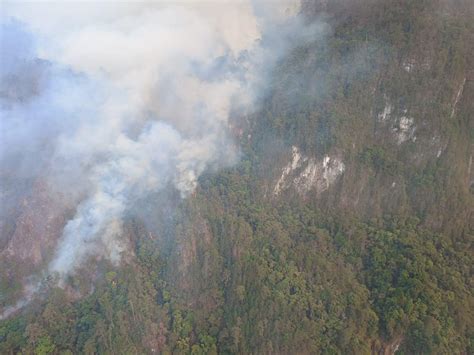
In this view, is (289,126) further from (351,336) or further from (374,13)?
(351,336)

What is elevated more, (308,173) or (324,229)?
(308,173)

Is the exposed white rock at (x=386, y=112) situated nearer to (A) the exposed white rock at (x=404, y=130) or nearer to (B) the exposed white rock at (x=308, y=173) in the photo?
(A) the exposed white rock at (x=404, y=130)

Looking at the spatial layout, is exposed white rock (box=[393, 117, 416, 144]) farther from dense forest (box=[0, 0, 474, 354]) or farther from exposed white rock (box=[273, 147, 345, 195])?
exposed white rock (box=[273, 147, 345, 195])

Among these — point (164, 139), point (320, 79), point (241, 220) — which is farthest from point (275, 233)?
point (320, 79)

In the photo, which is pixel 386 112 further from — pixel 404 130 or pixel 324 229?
pixel 324 229

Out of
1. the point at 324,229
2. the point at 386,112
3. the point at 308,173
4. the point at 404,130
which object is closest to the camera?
the point at 324,229

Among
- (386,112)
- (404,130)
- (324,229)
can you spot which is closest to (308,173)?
(324,229)

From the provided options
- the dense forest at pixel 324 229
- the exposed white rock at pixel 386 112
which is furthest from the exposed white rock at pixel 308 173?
the exposed white rock at pixel 386 112
